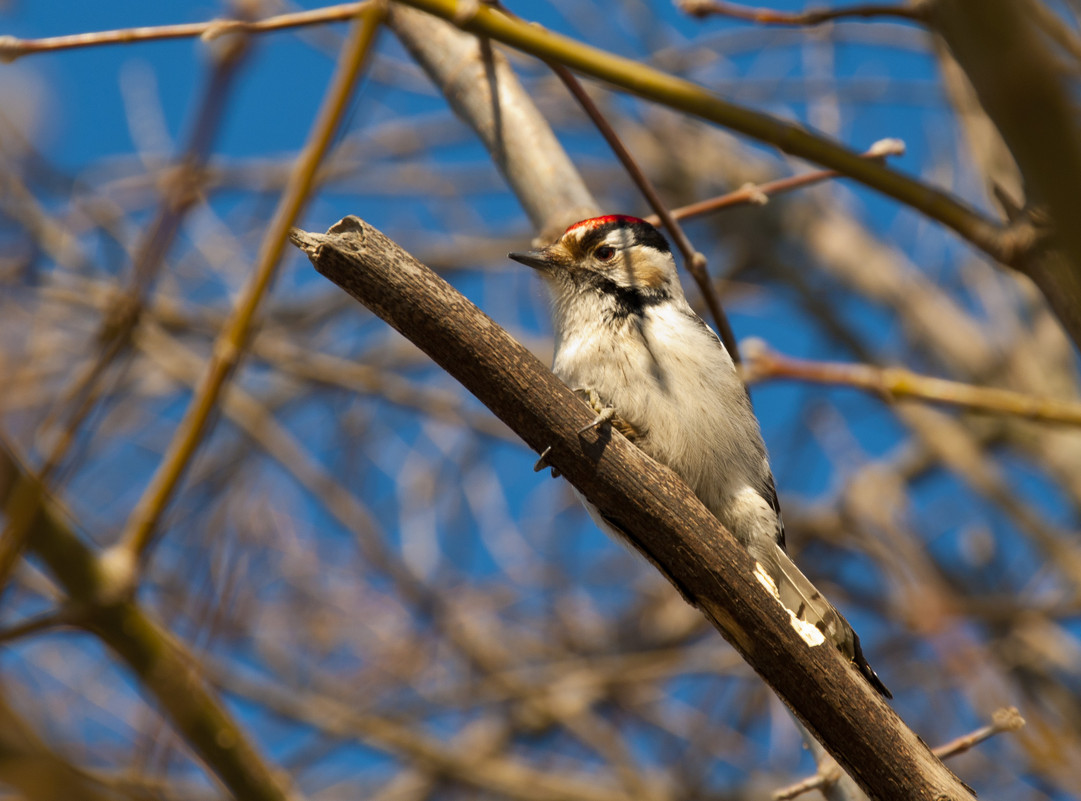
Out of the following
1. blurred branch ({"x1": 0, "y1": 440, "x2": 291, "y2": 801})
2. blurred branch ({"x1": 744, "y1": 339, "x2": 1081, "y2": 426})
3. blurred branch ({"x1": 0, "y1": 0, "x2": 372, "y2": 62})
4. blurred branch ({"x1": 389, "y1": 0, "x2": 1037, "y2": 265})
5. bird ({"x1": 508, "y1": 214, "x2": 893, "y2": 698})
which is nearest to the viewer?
blurred branch ({"x1": 389, "y1": 0, "x2": 1037, "y2": 265})

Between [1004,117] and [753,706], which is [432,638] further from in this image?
[1004,117]

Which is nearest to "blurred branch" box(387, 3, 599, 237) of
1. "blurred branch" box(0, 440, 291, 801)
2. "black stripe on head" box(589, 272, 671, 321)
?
"black stripe on head" box(589, 272, 671, 321)

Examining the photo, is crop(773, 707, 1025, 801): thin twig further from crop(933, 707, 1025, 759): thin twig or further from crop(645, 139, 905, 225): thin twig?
crop(645, 139, 905, 225): thin twig

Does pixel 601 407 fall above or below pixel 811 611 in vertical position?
above

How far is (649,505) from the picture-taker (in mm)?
2592

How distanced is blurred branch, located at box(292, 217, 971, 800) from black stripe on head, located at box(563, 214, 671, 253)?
1.59 metres

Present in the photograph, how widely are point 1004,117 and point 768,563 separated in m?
2.63

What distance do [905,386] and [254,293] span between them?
6.55ft

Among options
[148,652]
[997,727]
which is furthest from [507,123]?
[997,727]

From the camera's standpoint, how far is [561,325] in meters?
4.18

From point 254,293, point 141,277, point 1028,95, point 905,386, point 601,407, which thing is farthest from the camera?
point 601,407

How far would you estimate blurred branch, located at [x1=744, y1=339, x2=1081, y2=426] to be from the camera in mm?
3055

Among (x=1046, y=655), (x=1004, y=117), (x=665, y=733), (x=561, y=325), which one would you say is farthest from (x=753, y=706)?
(x=1004, y=117)

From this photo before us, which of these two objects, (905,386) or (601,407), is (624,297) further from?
(905,386)
